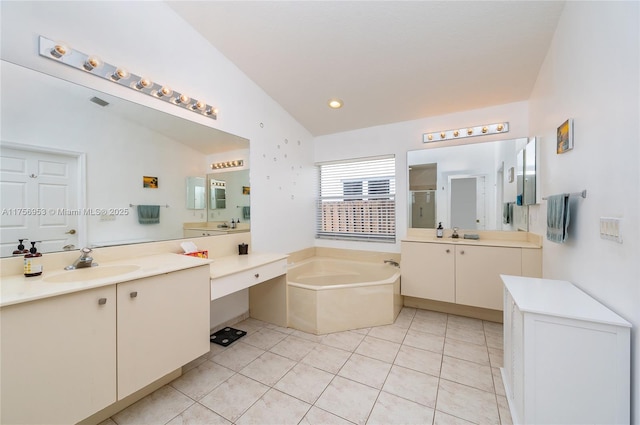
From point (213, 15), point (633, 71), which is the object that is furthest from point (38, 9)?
point (633, 71)

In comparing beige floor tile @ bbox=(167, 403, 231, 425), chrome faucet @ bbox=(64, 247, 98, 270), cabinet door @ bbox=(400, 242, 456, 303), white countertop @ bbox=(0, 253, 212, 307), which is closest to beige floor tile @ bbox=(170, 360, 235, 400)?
beige floor tile @ bbox=(167, 403, 231, 425)

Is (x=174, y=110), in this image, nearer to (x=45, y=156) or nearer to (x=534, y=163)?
(x=45, y=156)

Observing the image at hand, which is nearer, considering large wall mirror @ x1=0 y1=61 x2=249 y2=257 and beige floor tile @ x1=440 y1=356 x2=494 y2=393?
large wall mirror @ x1=0 y1=61 x2=249 y2=257

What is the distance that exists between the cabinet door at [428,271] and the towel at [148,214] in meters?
2.51

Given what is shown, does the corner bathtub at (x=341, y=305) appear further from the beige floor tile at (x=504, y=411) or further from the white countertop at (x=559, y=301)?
the white countertop at (x=559, y=301)

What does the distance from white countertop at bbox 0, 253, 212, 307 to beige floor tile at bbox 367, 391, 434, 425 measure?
144cm

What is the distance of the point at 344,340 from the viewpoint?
2.35m

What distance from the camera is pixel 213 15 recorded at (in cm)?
204

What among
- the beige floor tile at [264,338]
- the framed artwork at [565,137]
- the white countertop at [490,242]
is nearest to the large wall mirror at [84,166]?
the beige floor tile at [264,338]

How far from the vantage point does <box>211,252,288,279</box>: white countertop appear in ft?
6.35

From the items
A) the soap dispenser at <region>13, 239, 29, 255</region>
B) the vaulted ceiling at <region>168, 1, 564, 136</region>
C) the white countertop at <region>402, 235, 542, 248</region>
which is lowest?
the white countertop at <region>402, 235, 542, 248</region>

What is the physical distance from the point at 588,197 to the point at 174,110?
9.49ft

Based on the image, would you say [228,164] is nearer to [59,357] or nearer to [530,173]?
[59,357]

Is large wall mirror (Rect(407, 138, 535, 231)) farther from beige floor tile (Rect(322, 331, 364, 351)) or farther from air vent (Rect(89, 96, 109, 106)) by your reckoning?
air vent (Rect(89, 96, 109, 106))
